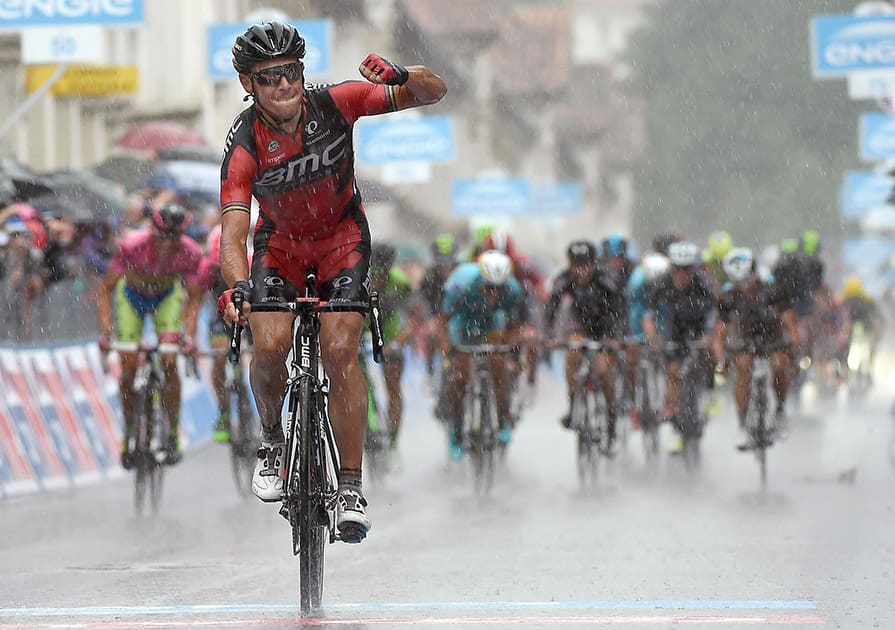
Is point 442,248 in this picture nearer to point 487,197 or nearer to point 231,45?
point 231,45

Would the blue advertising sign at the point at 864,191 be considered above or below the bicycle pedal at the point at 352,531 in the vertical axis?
above

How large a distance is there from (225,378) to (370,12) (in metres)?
47.1

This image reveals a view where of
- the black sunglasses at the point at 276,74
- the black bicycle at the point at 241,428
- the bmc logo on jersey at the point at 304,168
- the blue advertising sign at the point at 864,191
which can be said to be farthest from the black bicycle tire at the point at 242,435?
the blue advertising sign at the point at 864,191

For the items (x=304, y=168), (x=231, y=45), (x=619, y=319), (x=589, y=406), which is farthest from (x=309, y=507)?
(x=231, y=45)

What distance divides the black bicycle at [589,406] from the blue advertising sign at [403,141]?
853 inches

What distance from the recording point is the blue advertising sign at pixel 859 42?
28.4 m

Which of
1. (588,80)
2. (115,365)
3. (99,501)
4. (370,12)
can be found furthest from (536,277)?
(588,80)

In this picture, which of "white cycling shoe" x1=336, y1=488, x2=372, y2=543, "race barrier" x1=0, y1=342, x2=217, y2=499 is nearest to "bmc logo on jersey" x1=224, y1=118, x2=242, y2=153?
"white cycling shoe" x1=336, y1=488, x2=372, y2=543

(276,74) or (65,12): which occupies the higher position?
(65,12)

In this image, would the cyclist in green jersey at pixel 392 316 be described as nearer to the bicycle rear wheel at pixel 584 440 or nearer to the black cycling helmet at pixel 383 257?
the black cycling helmet at pixel 383 257

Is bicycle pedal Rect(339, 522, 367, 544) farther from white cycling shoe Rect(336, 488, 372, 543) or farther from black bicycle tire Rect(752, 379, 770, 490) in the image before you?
black bicycle tire Rect(752, 379, 770, 490)

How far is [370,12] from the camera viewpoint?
2427 inches

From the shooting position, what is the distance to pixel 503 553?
1074 cm

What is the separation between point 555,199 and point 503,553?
6033 cm
